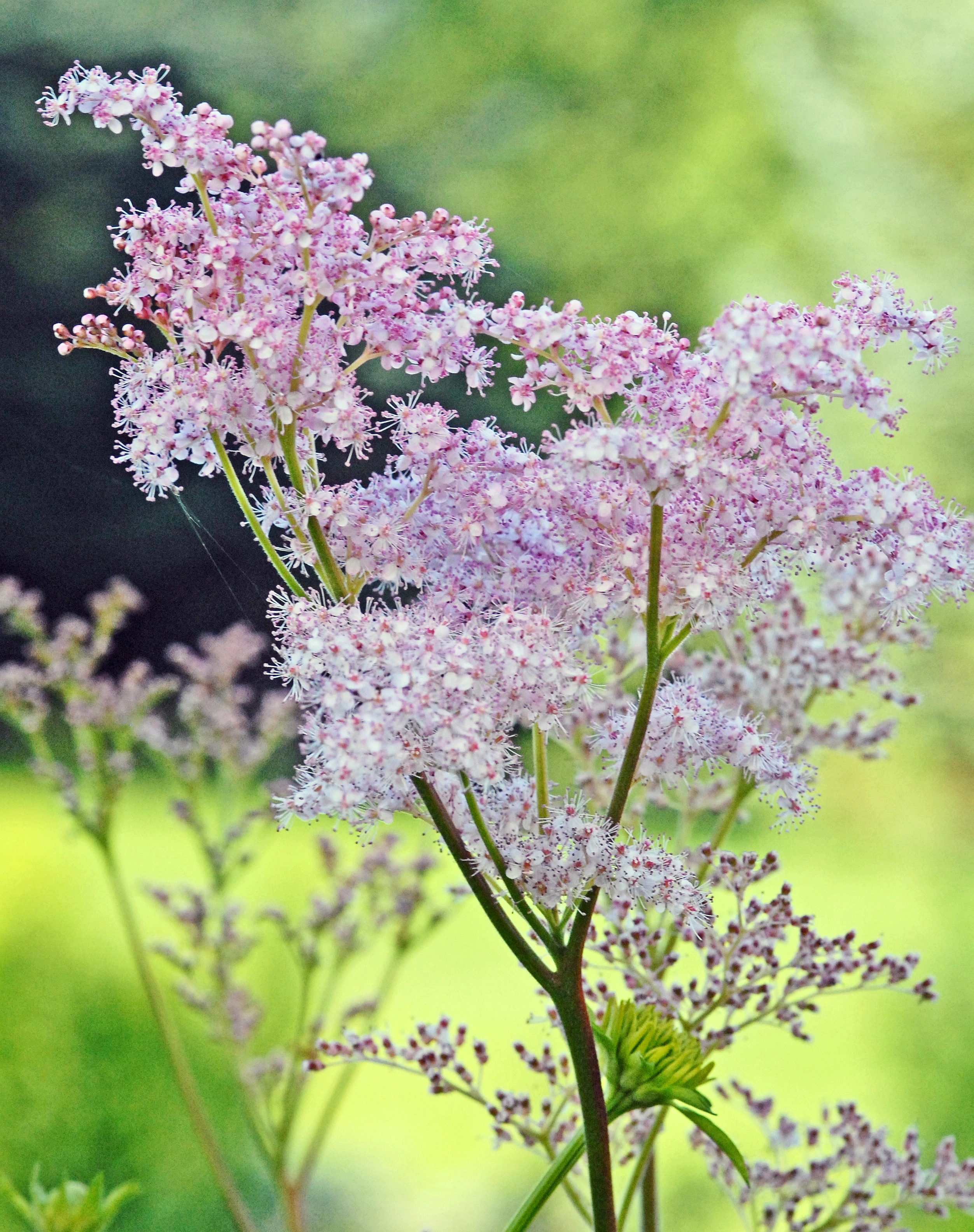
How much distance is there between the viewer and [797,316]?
1.43 feet

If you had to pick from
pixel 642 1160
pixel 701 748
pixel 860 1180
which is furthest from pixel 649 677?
pixel 860 1180

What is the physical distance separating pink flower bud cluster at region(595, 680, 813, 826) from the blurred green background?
79cm

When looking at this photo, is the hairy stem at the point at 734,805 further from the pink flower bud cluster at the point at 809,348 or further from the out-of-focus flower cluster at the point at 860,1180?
the pink flower bud cluster at the point at 809,348

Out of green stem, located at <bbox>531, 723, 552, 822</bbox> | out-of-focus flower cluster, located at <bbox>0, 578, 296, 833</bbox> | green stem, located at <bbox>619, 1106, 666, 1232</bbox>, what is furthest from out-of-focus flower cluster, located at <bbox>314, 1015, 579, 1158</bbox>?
out-of-focus flower cluster, located at <bbox>0, 578, 296, 833</bbox>

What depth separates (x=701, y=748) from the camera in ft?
1.65

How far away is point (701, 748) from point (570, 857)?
0.08 metres

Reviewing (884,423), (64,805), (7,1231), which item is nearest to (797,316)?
(884,423)

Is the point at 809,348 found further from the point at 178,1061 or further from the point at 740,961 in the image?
the point at 178,1061

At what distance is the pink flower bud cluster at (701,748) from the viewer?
502 millimetres

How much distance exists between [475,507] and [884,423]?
0.14 meters

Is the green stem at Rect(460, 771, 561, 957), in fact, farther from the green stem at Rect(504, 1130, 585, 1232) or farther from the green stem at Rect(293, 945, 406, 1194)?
the green stem at Rect(293, 945, 406, 1194)

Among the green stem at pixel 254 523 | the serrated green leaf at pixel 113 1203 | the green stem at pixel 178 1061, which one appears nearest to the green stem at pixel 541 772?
the green stem at pixel 254 523

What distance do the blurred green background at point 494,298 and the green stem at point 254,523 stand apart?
2.45ft

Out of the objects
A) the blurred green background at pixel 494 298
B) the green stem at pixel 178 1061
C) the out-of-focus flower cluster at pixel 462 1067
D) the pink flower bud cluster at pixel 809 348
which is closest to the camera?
the pink flower bud cluster at pixel 809 348
